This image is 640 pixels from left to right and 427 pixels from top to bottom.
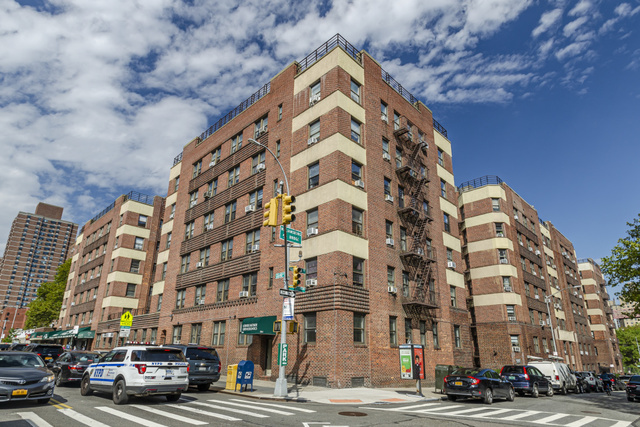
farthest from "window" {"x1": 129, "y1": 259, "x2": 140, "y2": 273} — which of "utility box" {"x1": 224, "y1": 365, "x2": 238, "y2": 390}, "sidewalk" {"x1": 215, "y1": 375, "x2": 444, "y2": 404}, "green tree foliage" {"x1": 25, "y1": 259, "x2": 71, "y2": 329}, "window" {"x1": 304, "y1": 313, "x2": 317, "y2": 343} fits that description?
"utility box" {"x1": 224, "y1": 365, "x2": 238, "y2": 390}

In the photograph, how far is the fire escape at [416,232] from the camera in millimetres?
27766

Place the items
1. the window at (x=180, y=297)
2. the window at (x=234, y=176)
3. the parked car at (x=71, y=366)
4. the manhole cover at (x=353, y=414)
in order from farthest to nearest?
the window at (x=180, y=297) < the window at (x=234, y=176) < the parked car at (x=71, y=366) < the manhole cover at (x=353, y=414)

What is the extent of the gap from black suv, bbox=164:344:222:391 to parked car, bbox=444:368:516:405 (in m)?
10.6

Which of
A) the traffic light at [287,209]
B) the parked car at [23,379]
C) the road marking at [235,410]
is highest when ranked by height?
the traffic light at [287,209]

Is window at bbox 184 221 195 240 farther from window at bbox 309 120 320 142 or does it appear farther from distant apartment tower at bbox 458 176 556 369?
distant apartment tower at bbox 458 176 556 369

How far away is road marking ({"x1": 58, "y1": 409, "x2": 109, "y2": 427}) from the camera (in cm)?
929

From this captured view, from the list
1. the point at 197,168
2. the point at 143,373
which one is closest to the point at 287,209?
the point at 143,373

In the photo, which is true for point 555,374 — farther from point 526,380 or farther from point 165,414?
point 165,414

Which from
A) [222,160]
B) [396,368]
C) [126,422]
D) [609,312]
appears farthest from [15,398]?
[609,312]

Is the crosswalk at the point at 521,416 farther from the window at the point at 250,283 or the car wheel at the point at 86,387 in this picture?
the window at the point at 250,283

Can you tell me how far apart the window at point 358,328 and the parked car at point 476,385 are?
561 cm

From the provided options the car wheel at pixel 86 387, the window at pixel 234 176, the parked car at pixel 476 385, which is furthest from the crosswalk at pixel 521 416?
the window at pixel 234 176

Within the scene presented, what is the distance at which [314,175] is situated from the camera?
26.3 meters

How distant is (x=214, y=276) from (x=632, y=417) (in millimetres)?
26887
